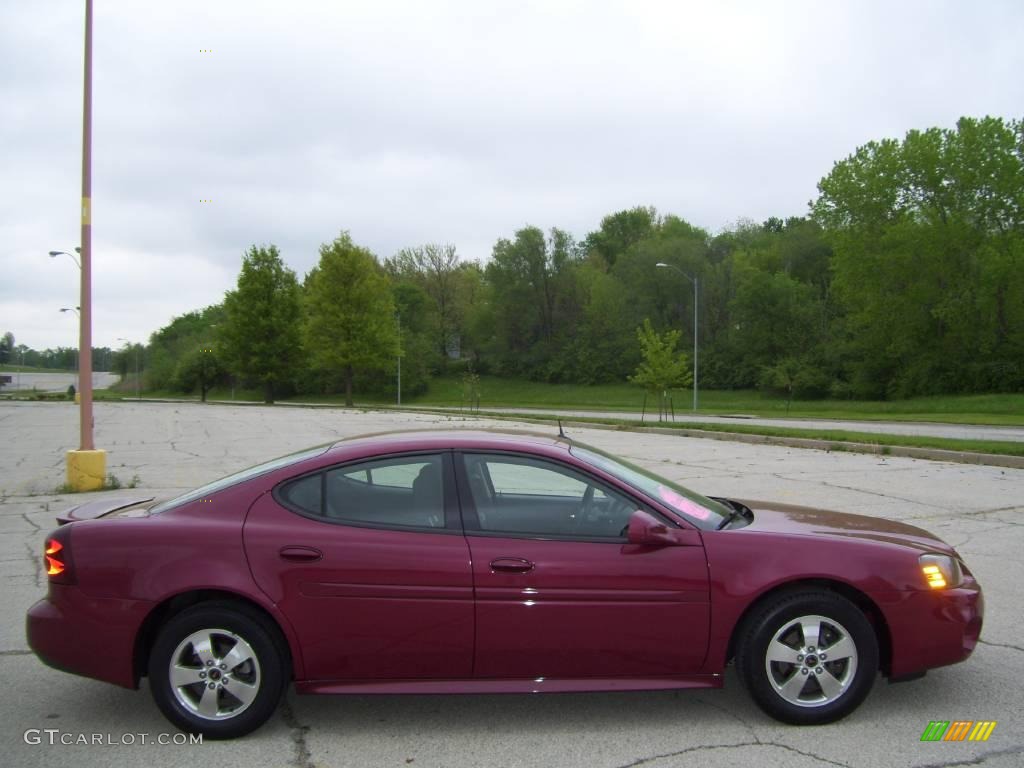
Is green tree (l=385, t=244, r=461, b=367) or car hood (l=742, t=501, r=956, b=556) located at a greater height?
green tree (l=385, t=244, r=461, b=367)

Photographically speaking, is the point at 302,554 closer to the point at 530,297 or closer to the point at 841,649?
the point at 841,649

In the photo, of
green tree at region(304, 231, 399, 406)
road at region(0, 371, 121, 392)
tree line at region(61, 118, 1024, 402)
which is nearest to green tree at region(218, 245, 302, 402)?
tree line at region(61, 118, 1024, 402)

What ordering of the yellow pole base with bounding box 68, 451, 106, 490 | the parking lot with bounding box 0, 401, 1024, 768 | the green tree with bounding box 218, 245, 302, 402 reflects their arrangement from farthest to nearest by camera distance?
the green tree with bounding box 218, 245, 302, 402 < the yellow pole base with bounding box 68, 451, 106, 490 < the parking lot with bounding box 0, 401, 1024, 768

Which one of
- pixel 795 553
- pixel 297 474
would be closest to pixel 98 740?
pixel 297 474

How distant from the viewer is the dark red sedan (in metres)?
3.68

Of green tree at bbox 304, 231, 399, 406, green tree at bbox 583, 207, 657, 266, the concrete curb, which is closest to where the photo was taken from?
the concrete curb

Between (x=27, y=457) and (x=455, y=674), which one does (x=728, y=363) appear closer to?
(x=27, y=457)

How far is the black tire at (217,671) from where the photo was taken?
3.67 meters

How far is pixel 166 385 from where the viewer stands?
324 ft

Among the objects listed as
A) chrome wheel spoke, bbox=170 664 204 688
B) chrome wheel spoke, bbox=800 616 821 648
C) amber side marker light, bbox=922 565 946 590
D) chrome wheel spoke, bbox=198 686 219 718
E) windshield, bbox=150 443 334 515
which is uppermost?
windshield, bbox=150 443 334 515

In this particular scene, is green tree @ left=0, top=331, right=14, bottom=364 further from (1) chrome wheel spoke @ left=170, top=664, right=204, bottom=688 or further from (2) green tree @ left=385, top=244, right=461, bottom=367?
(1) chrome wheel spoke @ left=170, top=664, right=204, bottom=688

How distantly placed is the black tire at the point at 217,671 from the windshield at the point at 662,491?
175 centimetres

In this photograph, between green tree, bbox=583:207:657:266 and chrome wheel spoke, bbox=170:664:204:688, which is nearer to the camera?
chrome wheel spoke, bbox=170:664:204:688

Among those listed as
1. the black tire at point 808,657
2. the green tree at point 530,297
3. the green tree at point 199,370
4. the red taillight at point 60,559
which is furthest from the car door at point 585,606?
the green tree at point 199,370
